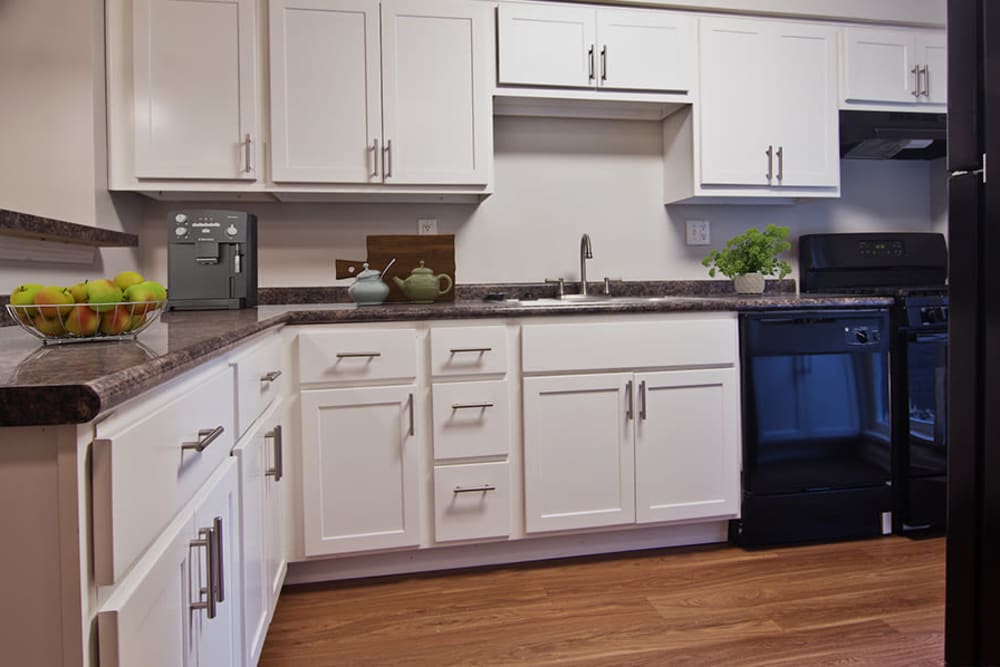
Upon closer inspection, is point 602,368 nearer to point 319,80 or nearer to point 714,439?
point 714,439

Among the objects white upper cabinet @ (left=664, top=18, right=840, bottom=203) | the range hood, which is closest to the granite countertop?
white upper cabinet @ (left=664, top=18, right=840, bottom=203)

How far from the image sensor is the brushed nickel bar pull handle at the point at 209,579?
2.86 feet

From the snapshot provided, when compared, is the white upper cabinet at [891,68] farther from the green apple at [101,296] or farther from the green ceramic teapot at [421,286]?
the green apple at [101,296]

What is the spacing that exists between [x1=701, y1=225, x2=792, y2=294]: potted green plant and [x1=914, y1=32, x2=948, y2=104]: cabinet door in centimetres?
87

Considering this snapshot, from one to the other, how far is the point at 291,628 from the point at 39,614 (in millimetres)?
1305

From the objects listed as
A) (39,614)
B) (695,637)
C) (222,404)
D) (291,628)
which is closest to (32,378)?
(39,614)

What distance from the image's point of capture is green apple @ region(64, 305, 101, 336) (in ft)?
2.89

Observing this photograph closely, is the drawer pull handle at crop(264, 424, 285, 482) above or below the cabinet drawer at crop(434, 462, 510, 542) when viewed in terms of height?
above

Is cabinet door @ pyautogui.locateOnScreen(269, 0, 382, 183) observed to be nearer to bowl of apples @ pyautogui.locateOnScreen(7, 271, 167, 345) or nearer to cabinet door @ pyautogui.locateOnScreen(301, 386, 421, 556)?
cabinet door @ pyautogui.locateOnScreen(301, 386, 421, 556)

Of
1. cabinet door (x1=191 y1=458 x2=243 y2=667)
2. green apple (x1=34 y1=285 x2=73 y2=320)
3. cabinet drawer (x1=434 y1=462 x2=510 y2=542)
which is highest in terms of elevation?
green apple (x1=34 y1=285 x2=73 y2=320)

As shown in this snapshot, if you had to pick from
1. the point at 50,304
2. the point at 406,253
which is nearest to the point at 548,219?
the point at 406,253

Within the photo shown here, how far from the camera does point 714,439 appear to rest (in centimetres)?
211

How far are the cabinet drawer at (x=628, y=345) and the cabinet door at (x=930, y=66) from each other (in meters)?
1.45

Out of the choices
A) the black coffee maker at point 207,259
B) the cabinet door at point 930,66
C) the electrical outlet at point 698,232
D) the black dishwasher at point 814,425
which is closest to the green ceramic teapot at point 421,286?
the black coffee maker at point 207,259
